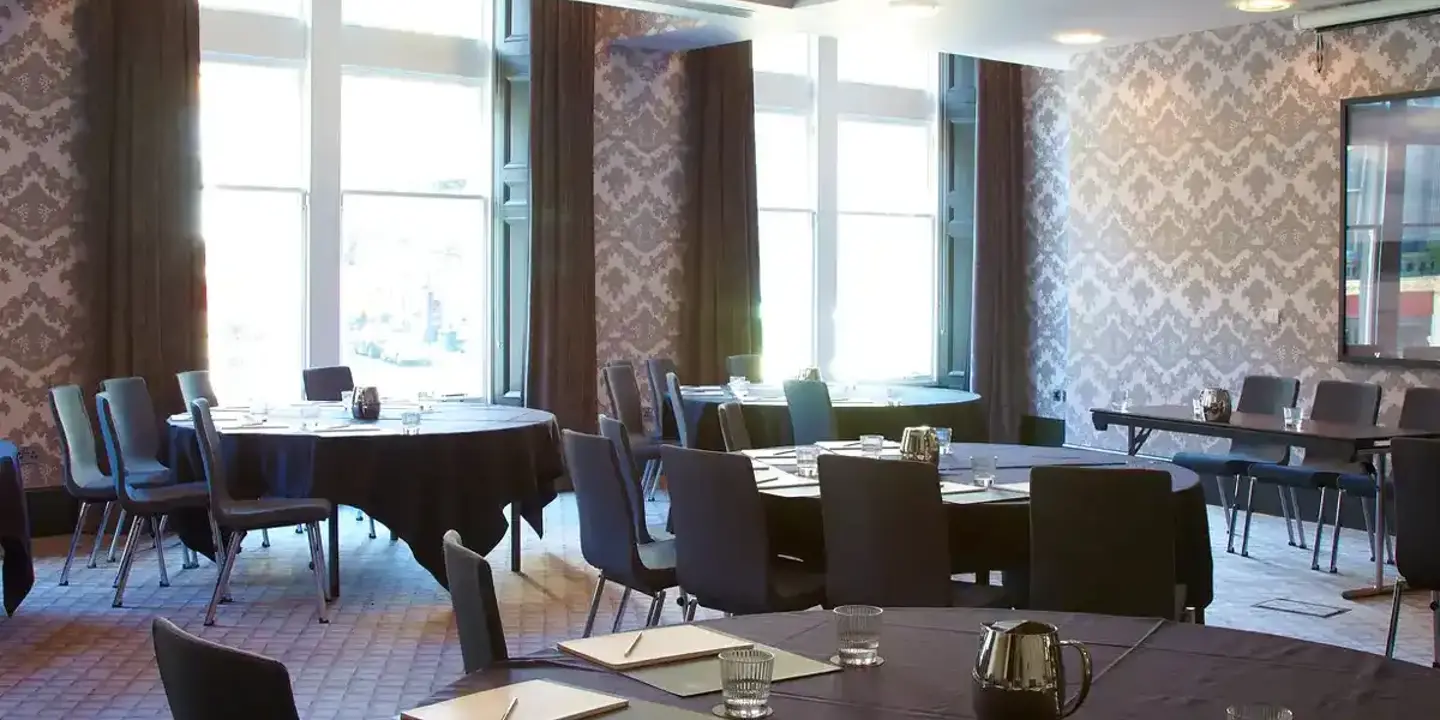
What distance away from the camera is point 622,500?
15.5 feet

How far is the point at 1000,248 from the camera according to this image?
11602mm

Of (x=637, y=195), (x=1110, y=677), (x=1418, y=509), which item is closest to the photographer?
(x=1110, y=677)

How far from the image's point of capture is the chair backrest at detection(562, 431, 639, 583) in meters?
4.73

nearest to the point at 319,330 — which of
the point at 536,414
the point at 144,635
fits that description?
the point at 536,414

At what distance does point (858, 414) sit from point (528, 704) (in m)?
5.86

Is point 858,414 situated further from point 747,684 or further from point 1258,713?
point 1258,713

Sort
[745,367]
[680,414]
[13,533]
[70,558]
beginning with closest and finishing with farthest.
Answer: [13,533]
[70,558]
[680,414]
[745,367]

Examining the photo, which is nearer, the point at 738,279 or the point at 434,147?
the point at 434,147

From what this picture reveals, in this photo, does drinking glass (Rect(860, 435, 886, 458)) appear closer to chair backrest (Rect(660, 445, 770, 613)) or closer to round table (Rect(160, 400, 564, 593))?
chair backrest (Rect(660, 445, 770, 613))

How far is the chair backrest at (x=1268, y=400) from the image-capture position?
799cm

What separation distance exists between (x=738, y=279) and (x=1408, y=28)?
4713 mm

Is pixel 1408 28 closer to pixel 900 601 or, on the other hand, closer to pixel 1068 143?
pixel 1068 143

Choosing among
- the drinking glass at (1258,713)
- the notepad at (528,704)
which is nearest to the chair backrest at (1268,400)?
the drinking glass at (1258,713)

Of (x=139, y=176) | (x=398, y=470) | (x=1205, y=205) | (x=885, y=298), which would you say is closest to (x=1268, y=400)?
(x=1205, y=205)
